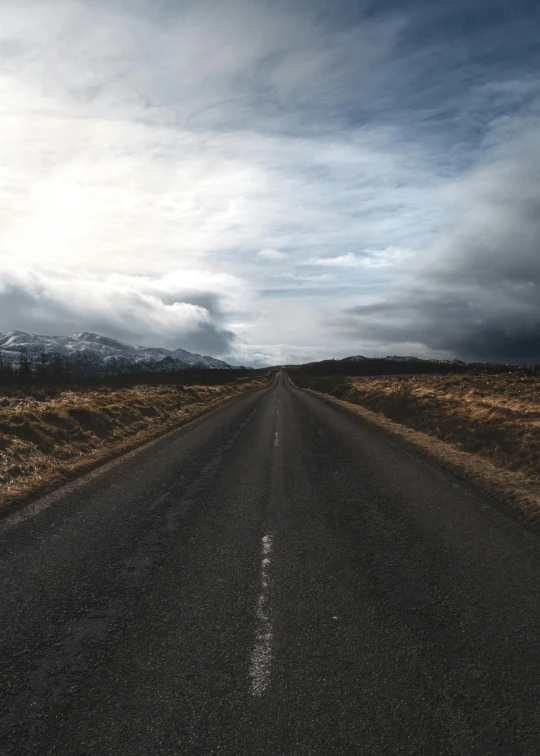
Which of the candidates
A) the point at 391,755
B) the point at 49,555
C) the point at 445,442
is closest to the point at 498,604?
the point at 391,755

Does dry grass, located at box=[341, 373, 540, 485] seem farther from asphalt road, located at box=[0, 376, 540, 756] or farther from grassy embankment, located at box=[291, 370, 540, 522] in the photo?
asphalt road, located at box=[0, 376, 540, 756]

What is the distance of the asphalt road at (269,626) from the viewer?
3.37 m

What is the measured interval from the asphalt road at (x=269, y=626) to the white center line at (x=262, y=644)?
19mm

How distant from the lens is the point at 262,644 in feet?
14.4

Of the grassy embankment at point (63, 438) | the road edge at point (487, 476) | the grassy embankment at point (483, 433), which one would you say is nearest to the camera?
the road edge at point (487, 476)

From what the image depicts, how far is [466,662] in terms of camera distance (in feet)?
13.5

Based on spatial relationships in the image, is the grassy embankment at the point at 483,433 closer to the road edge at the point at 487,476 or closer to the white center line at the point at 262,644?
the road edge at the point at 487,476

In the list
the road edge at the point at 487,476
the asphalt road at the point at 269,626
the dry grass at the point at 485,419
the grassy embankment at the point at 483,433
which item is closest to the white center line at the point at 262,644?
the asphalt road at the point at 269,626

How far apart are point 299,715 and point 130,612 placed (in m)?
2.44

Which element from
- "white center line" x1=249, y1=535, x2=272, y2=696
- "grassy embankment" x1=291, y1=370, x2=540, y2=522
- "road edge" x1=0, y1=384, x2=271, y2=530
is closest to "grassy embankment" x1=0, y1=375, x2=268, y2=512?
"road edge" x1=0, y1=384, x2=271, y2=530

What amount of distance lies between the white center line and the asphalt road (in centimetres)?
2

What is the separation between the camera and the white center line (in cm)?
384

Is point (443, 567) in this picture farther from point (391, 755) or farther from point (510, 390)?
point (510, 390)

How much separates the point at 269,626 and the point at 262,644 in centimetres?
33
